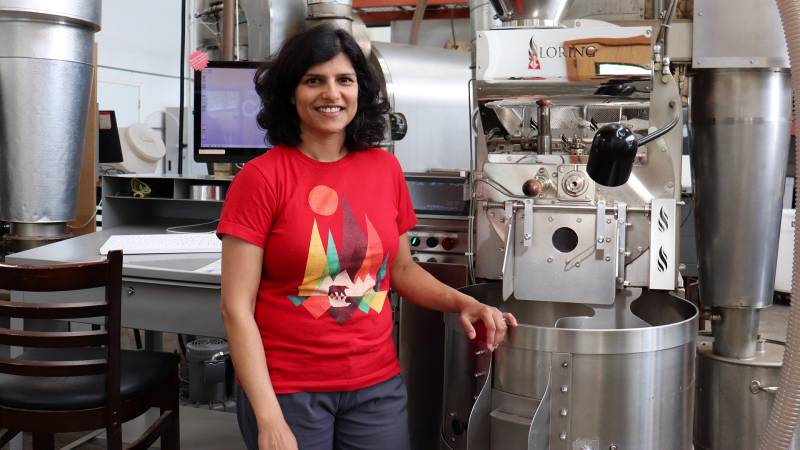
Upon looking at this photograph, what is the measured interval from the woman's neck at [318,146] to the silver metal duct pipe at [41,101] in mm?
1709

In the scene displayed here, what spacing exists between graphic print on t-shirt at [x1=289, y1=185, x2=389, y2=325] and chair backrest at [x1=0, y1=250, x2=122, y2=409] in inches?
23.1

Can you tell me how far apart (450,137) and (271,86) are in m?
1.93

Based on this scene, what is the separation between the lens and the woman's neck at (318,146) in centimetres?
141

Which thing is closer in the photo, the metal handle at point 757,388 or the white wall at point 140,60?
the metal handle at point 757,388

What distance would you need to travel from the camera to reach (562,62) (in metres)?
1.62

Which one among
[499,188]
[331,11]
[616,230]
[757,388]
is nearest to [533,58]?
[499,188]

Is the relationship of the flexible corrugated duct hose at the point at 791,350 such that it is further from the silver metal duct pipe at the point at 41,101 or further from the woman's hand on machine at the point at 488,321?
the silver metal duct pipe at the point at 41,101

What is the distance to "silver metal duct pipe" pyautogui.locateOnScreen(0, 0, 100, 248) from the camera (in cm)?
267

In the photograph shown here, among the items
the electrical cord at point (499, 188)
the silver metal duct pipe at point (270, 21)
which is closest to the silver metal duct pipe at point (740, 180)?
the electrical cord at point (499, 188)

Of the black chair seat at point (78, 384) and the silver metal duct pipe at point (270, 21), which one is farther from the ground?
the silver metal duct pipe at point (270, 21)

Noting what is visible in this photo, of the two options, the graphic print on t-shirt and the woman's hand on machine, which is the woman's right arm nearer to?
the graphic print on t-shirt

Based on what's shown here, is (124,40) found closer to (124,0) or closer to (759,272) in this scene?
(124,0)

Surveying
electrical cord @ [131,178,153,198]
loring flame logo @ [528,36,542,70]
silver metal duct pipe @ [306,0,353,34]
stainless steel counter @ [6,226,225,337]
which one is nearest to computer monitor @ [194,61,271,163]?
electrical cord @ [131,178,153,198]

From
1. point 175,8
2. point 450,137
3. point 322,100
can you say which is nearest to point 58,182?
point 450,137
